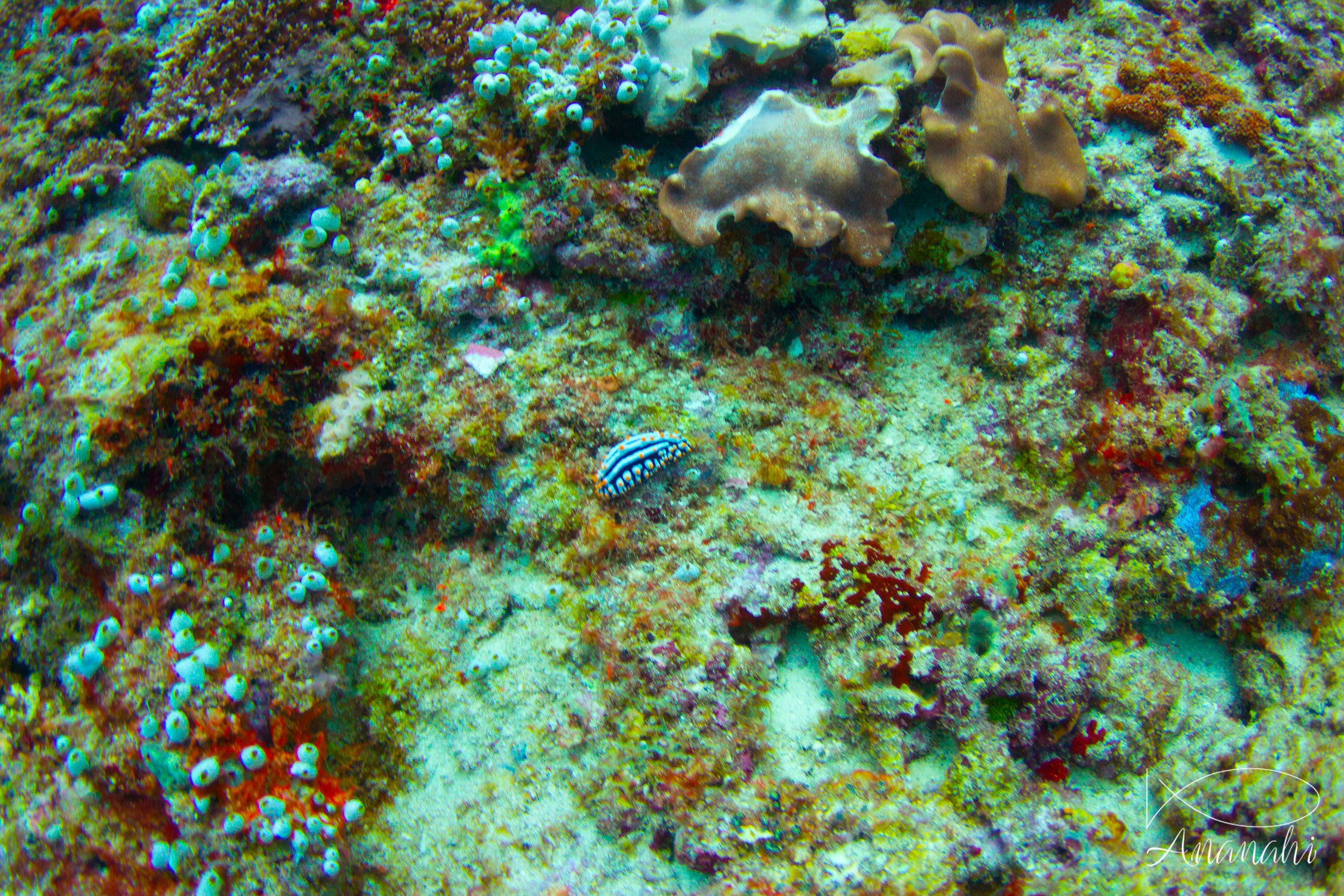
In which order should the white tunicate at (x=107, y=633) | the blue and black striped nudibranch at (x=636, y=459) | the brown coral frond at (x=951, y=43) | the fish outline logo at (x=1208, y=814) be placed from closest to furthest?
the fish outline logo at (x=1208, y=814), the white tunicate at (x=107, y=633), the blue and black striped nudibranch at (x=636, y=459), the brown coral frond at (x=951, y=43)

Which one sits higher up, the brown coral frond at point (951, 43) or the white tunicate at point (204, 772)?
the brown coral frond at point (951, 43)

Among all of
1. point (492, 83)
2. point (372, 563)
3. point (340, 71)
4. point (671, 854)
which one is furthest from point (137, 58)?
point (671, 854)

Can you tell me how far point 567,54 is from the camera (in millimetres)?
4277

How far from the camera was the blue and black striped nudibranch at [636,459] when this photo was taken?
348 centimetres

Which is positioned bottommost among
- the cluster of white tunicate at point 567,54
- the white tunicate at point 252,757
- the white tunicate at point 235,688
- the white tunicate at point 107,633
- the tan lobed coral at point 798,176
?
the white tunicate at point 252,757

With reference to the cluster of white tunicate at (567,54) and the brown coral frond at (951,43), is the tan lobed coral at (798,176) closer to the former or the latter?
the brown coral frond at (951,43)

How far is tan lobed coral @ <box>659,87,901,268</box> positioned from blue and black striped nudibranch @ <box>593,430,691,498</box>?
1.32 meters

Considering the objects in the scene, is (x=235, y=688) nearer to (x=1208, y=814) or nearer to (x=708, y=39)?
(x=1208, y=814)

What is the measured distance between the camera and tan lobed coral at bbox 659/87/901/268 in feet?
12.1

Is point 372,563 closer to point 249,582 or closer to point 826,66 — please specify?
point 249,582

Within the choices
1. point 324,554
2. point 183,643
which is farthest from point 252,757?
point 324,554

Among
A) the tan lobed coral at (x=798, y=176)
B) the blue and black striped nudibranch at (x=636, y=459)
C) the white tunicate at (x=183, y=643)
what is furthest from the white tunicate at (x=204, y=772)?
the tan lobed coral at (x=798, y=176)

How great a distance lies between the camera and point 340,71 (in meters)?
4.78

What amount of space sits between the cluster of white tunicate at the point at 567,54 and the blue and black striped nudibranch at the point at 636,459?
2273 mm
